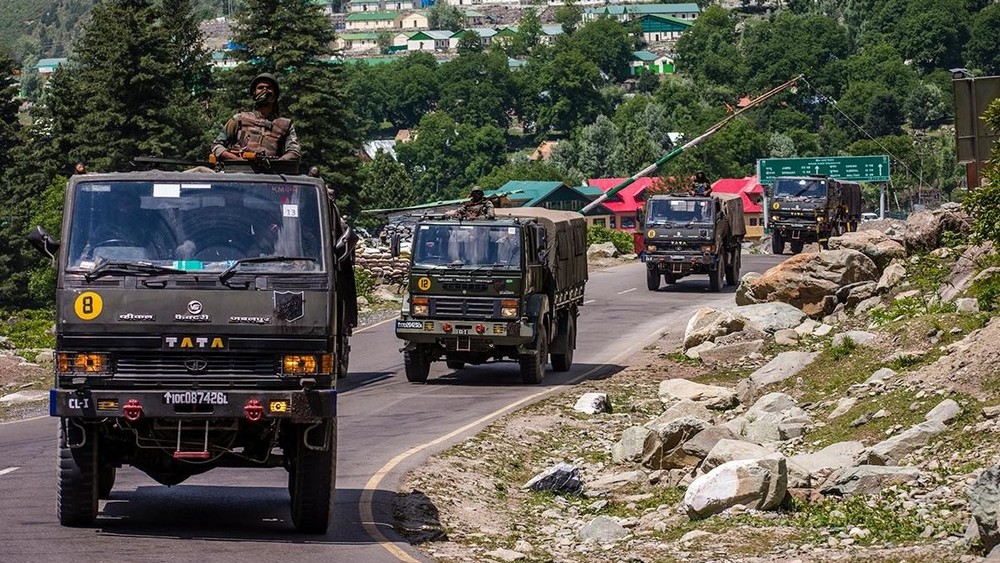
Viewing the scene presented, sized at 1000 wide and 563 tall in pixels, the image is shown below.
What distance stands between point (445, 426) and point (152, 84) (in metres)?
45.5

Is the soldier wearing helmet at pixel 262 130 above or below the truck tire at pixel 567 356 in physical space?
above

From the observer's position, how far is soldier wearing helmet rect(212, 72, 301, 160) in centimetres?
1552

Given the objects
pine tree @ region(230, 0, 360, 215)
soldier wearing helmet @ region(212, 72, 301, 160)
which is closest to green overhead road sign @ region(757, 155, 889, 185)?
pine tree @ region(230, 0, 360, 215)

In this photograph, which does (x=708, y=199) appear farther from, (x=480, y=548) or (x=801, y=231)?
(x=480, y=548)

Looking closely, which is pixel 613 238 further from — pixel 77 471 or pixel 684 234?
pixel 77 471

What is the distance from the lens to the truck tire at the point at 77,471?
1348 centimetres

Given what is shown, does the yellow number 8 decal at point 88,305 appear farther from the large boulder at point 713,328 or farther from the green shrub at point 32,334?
the green shrub at point 32,334

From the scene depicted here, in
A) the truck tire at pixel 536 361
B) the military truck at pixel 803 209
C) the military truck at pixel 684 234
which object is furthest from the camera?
the military truck at pixel 803 209

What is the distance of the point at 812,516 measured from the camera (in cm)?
1513

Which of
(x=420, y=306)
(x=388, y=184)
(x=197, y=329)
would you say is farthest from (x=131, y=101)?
(x=388, y=184)

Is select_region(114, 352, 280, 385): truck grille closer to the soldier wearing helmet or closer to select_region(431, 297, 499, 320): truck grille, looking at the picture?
the soldier wearing helmet

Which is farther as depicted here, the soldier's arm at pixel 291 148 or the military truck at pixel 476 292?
the military truck at pixel 476 292

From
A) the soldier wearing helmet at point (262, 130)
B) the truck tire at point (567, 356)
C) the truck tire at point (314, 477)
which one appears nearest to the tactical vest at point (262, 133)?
the soldier wearing helmet at point (262, 130)

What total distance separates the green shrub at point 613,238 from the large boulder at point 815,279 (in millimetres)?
33836
